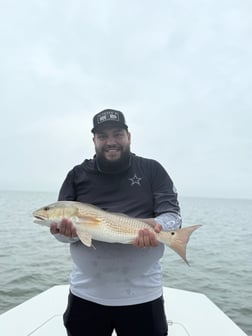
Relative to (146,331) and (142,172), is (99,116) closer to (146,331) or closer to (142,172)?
(142,172)

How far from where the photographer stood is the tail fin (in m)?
2.89

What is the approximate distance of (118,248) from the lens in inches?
119

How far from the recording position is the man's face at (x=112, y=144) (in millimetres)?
3184

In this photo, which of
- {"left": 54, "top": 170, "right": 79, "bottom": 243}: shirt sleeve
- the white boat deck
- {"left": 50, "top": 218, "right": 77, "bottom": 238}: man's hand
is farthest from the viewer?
the white boat deck

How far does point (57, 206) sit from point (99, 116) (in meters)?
0.88

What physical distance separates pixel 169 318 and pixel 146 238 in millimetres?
2290

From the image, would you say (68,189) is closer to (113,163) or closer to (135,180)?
(113,163)

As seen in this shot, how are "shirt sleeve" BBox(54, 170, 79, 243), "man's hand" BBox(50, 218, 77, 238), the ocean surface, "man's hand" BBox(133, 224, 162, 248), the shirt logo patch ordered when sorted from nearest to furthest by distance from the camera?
"man's hand" BBox(133, 224, 162, 248) < "man's hand" BBox(50, 218, 77, 238) < the shirt logo patch < "shirt sleeve" BBox(54, 170, 79, 243) < the ocean surface

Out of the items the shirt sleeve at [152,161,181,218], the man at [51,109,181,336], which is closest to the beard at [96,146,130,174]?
the man at [51,109,181,336]

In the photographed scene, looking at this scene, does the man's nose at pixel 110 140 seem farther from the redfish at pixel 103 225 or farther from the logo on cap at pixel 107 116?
the redfish at pixel 103 225

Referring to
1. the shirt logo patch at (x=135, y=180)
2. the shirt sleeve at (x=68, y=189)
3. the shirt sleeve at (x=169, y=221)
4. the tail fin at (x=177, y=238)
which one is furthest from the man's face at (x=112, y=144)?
the tail fin at (x=177, y=238)

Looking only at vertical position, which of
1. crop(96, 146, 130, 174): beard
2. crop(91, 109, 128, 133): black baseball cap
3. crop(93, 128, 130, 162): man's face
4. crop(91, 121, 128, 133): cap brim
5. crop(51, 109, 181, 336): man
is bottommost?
crop(51, 109, 181, 336): man

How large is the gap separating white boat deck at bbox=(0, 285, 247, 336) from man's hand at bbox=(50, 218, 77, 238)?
1.87 meters

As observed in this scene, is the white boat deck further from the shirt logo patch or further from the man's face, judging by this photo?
the man's face
